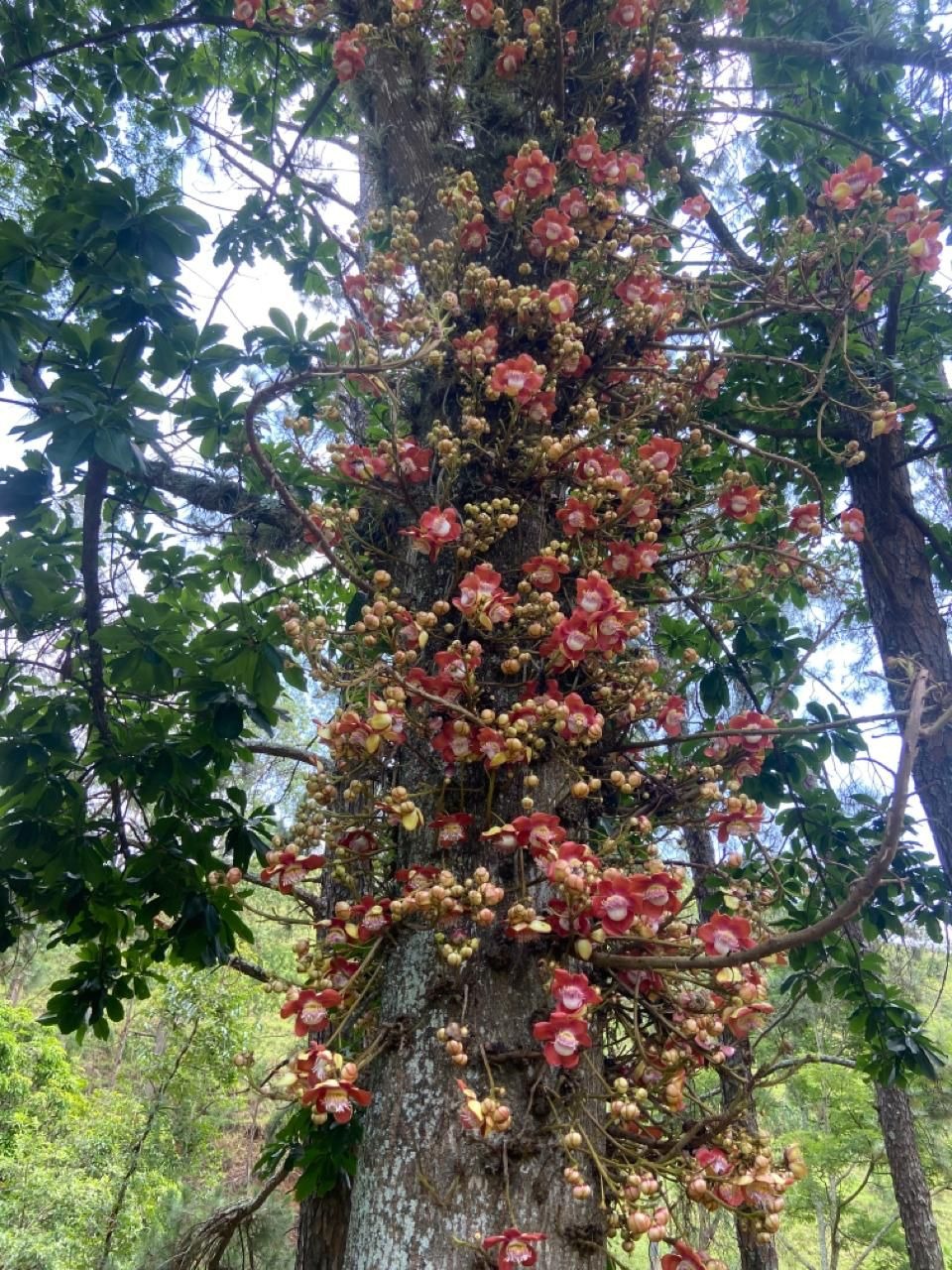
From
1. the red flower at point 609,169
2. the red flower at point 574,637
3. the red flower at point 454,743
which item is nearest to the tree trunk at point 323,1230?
the red flower at point 454,743

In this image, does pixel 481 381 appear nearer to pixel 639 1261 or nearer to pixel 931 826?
pixel 931 826

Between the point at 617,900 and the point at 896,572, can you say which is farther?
the point at 896,572

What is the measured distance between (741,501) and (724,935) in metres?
0.99

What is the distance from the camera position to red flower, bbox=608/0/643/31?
2043mm

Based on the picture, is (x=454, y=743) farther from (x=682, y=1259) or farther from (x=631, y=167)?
(x=631, y=167)

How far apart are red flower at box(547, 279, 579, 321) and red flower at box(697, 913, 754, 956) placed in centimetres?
117

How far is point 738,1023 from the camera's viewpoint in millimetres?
1175

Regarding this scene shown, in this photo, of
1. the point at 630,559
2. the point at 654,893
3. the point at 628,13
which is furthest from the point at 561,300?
the point at 654,893

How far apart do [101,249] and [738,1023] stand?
2109 millimetres

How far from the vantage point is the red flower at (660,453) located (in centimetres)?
168

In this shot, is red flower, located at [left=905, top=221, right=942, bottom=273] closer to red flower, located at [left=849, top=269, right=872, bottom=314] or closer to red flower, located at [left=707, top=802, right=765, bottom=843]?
red flower, located at [left=849, top=269, right=872, bottom=314]

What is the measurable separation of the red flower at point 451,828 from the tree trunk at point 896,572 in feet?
7.97

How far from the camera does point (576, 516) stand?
1575 mm

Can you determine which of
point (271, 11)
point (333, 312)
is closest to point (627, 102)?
point (271, 11)
